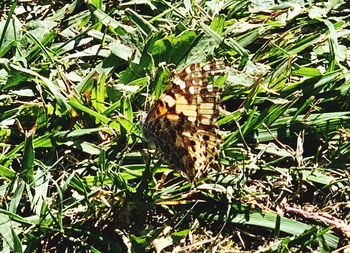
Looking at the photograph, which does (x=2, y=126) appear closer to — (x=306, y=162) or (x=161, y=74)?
(x=161, y=74)

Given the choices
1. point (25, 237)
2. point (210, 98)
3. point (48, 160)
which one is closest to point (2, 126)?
point (48, 160)

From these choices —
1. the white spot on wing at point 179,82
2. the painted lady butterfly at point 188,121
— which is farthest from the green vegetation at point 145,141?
the white spot on wing at point 179,82

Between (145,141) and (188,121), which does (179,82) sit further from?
(145,141)

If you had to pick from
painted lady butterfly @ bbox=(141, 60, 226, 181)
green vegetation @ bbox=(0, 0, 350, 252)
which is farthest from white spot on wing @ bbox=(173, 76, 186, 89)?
green vegetation @ bbox=(0, 0, 350, 252)

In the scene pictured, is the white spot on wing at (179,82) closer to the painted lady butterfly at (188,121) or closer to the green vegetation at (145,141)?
the painted lady butterfly at (188,121)

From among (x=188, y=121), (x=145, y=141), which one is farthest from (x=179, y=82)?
(x=145, y=141)

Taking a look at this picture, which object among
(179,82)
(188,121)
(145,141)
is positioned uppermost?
(179,82)
